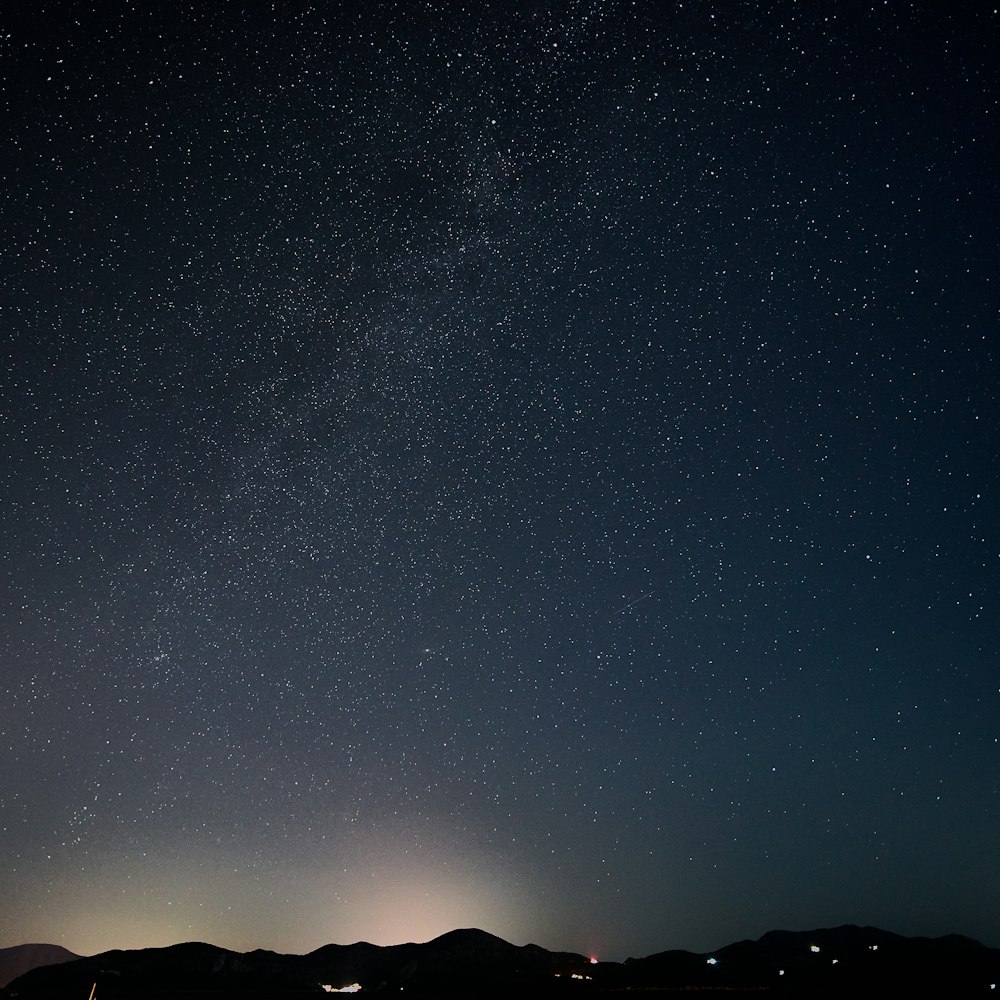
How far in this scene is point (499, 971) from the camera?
143m

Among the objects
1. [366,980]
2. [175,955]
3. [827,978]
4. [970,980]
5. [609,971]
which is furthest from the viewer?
[175,955]

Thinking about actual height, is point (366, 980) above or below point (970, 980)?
below

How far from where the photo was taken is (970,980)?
7050 centimetres

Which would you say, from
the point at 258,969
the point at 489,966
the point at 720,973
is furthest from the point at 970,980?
the point at 258,969

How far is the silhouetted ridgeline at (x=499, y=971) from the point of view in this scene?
75.7 metres

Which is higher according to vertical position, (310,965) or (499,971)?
(499,971)

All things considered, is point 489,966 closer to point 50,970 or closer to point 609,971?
point 609,971

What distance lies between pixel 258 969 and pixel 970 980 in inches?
6459

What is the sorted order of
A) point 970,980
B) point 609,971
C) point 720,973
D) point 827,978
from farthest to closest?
point 609,971, point 720,973, point 827,978, point 970,980

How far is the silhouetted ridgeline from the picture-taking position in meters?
75.7

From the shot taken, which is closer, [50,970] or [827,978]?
[827,978]

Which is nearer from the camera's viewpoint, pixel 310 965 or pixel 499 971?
pixel 499 971

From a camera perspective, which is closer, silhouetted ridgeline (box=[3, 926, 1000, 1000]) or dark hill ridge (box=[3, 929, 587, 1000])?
silhouetted ridgeline (box=[3, 926, 1000, 1000])

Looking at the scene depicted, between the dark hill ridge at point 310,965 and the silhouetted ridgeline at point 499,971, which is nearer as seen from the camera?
the silhouetted ridgeline at point 499,971
